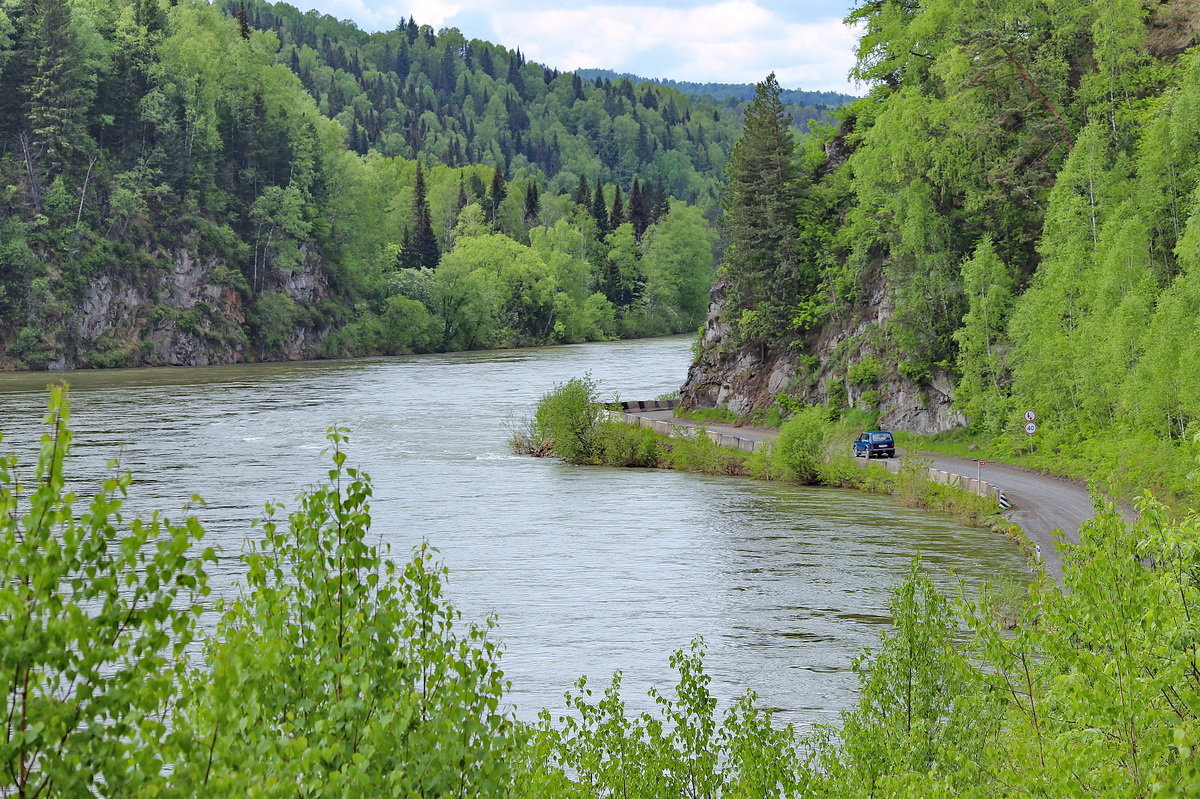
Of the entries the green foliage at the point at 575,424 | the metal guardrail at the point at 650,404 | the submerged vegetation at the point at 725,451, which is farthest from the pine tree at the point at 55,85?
the green foliage at the point at 575,424

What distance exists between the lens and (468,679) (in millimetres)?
10227

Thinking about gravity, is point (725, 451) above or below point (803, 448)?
below

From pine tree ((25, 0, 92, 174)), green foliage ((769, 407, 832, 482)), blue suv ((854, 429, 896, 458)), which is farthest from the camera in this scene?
pine tree ((25, 0, 92, 174))

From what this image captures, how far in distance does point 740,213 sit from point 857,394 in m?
15.4

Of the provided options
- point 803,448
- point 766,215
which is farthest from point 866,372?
point 803,448

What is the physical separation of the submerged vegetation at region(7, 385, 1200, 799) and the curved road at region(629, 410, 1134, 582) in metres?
18.3

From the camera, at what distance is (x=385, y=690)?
10062 mm

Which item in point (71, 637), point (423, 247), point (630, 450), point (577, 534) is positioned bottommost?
point (577, 534)

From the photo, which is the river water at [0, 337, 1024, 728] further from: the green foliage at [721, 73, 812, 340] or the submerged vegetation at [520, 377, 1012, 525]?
the green foliage at [721, 73, 812, 340]

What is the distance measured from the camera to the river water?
29.3 metres

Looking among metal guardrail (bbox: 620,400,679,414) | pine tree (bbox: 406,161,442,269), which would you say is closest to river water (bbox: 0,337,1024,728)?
metal guardrail (bbox: 620,400,679,414)

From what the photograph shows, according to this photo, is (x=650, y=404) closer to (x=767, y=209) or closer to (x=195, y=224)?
(x=767, y=209)

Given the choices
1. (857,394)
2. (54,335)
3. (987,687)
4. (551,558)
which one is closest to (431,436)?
(857,394)

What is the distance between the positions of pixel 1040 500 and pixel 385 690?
129ft
